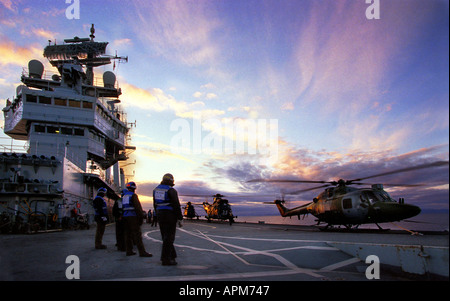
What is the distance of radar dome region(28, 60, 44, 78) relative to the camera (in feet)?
113

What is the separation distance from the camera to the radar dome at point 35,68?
34500 millimetres

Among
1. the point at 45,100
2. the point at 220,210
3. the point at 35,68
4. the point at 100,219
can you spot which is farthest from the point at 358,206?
the point at 35,68

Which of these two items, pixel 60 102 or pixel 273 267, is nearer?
pixel 273 267

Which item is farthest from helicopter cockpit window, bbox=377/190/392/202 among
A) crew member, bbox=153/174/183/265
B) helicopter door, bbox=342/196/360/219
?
crew member, bbox=153/174/183/265

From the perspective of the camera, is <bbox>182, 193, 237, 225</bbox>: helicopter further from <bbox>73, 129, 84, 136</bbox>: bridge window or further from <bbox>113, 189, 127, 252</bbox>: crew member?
<bbox>113, 189, 127, 252</bbox>: crew member

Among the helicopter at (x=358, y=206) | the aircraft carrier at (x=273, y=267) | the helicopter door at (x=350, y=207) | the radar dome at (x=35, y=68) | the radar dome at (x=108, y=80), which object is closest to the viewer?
the aircraft carrier at (x=273, y=267)

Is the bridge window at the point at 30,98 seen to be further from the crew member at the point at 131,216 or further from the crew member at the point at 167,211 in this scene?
the crew member at the point at 167,211

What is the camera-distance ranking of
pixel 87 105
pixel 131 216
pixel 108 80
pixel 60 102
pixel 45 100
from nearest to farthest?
pixel 131 216 → pixel 45 100 → pixel 60 102 → pixel 87 105 → pixel 108 80

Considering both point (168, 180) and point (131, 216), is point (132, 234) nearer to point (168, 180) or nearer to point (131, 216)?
point (131, 216)

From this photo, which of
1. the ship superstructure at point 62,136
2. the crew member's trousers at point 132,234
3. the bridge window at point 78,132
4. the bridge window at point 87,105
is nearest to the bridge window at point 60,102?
the ship superstructure at point 62,136

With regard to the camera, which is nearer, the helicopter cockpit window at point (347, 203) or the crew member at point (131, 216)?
the crew member at point (131, 216)

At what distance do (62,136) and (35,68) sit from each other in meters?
12.7

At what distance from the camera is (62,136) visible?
2958cm
